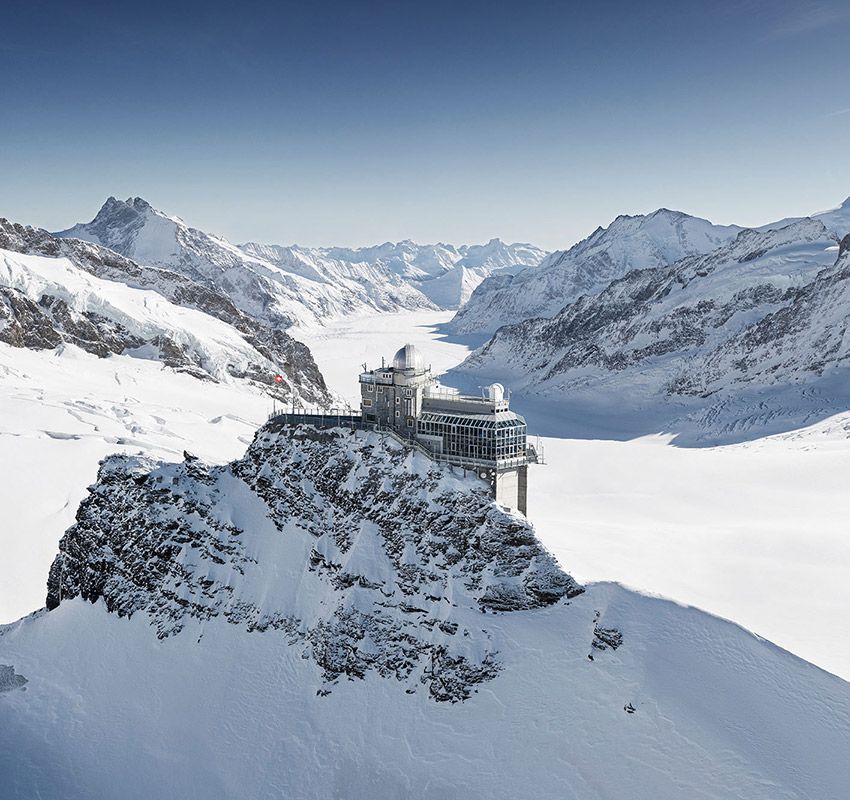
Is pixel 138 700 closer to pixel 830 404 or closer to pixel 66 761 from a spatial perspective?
pixel 66 761

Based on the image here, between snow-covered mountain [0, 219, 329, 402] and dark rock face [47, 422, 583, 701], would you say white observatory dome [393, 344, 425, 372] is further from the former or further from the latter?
snow-covered mountain [0, 219, 329, 402]

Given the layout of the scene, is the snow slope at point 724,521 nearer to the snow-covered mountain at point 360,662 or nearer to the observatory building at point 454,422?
the snow-covered mountain at point 360,662

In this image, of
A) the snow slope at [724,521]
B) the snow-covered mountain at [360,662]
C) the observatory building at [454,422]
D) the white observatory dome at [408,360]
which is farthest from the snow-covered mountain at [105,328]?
the white observatory dome at [408,360]

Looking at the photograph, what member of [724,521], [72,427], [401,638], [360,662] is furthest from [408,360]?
[72,427]

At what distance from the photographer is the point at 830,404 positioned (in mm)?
147000

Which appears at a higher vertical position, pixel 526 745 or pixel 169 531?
pixel 169 531

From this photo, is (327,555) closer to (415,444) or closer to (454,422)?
(415,444)

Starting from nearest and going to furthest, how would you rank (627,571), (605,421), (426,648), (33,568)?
(426,648) < (627,571) < (33,568) < (605,421)

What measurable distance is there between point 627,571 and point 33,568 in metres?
67.0

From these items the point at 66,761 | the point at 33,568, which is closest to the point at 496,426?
the point at 66,761

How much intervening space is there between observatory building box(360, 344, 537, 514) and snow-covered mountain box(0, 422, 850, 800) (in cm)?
207

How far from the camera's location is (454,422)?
58562 millimetres

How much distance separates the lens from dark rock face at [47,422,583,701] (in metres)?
51.9

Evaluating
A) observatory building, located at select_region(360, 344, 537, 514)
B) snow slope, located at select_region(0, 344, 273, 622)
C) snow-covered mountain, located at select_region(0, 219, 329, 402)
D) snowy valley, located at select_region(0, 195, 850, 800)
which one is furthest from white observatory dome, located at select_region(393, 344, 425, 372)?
A: snow-covered mountain, located at select_region(0, 219, 329, 402)
